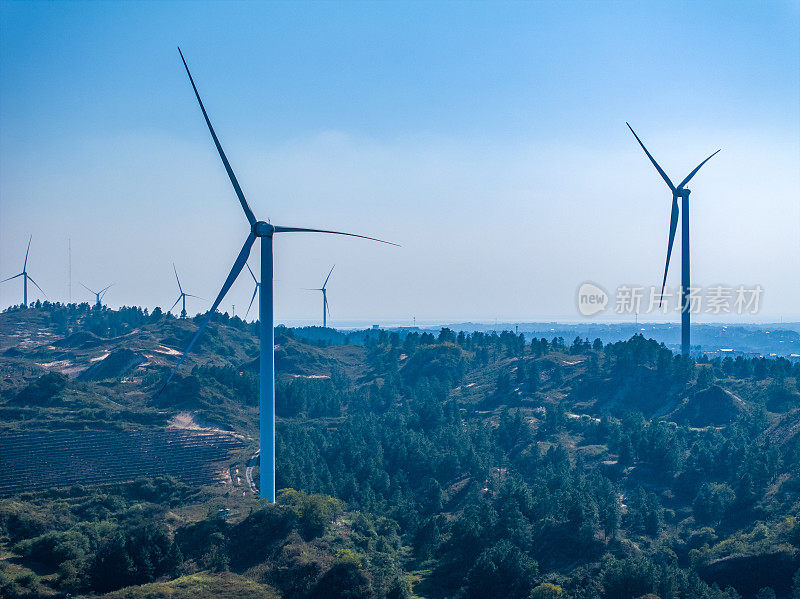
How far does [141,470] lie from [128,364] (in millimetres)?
87602

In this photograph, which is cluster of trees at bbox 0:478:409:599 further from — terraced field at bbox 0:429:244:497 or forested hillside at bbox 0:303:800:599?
terraced field at bbox 0:429:244:497

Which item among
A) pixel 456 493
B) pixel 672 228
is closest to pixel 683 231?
pixel 672 228

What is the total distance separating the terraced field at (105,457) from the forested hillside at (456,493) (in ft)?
9.74

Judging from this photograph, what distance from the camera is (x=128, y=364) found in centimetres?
18775

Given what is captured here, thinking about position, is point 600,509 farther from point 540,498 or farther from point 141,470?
point 141,470


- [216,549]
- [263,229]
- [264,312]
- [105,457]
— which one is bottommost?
[216,549]

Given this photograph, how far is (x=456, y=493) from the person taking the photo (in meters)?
108

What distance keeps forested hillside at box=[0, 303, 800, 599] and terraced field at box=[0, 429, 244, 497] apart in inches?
117

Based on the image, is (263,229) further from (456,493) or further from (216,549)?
(456,493)

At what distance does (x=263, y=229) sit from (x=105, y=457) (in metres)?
59.6

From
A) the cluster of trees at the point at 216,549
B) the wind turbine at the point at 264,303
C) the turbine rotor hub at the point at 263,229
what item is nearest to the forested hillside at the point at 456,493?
the cluster of trees at the point at 216,549

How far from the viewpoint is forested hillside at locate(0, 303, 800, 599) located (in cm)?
6812

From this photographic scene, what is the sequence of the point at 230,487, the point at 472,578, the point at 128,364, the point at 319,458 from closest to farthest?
the point at 472,578, the point at 230,487, the point at 319,458, the point at 128,364

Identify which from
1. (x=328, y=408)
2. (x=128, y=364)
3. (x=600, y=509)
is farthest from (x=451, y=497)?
(x=128, y=364)
